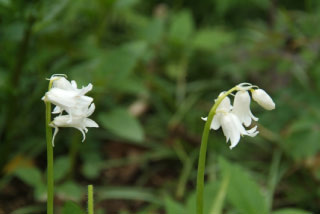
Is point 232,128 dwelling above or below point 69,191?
below

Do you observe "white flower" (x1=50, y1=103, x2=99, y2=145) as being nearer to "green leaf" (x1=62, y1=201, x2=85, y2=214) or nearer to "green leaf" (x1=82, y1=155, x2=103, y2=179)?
"green leaf" (x1=62, y1=201, x2=85, y2=214)

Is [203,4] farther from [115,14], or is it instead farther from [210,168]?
[210,168]

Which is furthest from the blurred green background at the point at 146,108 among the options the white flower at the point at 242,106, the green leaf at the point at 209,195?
the white flower at the point at 242,106

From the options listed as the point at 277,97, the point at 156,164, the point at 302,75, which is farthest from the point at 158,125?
the point at 302,75

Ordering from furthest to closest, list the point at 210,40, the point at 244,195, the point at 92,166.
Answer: the point at 210,40 → the point at 92,166 → the point at 244,195

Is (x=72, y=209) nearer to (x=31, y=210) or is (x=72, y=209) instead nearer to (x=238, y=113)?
(x=238, y=113)

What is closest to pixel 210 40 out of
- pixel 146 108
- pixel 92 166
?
pixel 146 108
